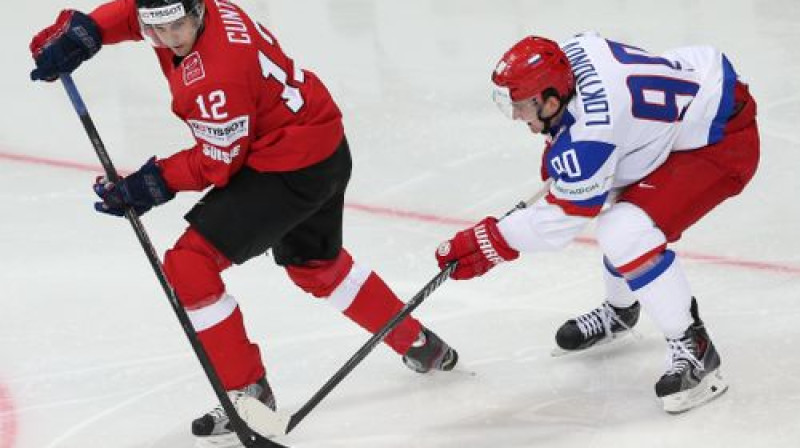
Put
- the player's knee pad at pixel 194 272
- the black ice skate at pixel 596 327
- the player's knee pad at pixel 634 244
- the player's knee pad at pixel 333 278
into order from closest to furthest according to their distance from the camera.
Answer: the player's knee pad at pixel 194 272
the player's knee pad at pixel 634 244
the player's knee pad at pixel 333 278
the black ice skate at pixel 596 327

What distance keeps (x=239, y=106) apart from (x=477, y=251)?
0.68 meters

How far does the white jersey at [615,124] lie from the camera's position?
9.45 ft

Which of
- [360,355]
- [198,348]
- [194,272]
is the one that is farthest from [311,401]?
[194,272]

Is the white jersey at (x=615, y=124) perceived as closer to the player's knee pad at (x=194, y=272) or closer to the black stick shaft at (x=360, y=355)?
the black stick shaft at (x=360, y=355)

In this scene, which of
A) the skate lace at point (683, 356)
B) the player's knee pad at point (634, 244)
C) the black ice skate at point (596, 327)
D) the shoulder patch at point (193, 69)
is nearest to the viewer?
Answer: the shoulder patch at point (193, 69)

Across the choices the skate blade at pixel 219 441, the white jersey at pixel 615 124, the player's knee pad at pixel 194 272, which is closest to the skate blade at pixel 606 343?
the white jersey at pixel 615 124

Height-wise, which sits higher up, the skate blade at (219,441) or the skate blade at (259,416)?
the skate blade at (259,416)

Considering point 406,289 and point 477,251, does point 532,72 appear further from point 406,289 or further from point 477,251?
point 406,289

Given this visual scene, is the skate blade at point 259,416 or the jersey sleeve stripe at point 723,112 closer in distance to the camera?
the skate blade at point 259,416

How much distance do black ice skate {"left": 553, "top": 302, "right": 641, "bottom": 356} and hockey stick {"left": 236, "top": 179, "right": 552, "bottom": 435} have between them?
16.4 inches

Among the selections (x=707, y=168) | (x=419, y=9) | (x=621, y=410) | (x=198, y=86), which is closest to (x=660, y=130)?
(x=707, y=168)

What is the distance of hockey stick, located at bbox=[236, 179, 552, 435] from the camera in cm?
290

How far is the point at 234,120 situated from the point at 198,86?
0.34 ft

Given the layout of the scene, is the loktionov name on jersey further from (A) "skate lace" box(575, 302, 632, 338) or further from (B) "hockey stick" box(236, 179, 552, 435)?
(A) "skate lace" box(575, 302, 632, 338)
